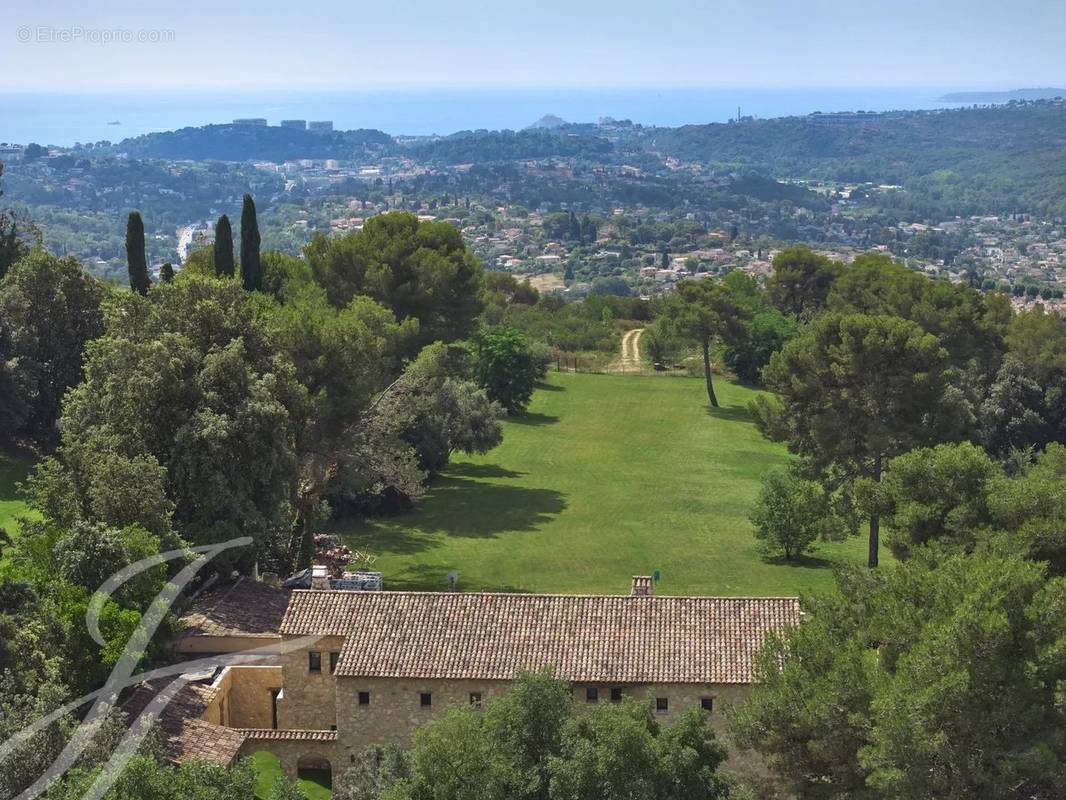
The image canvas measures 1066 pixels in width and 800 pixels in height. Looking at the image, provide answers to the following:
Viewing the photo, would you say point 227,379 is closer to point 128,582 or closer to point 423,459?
point 128,582

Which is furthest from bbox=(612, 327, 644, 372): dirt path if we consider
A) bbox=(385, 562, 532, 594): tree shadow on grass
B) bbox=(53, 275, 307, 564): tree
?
bbox=(53, 275, 307, 564): tree

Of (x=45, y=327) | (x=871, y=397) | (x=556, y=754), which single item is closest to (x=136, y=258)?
(x=45, y=327)

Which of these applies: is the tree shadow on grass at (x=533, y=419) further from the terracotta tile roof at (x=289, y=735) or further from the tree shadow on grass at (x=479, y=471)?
the terracotta tile roof at (x=289, y=735)

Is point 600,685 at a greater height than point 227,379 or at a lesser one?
lesser

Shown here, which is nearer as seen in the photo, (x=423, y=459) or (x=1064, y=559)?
(x=1064, y=559)

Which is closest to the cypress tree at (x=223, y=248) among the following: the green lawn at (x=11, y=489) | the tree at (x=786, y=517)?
the green lawn at (x=11, y=489)

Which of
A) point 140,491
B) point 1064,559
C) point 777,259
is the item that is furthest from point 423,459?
point 777,259

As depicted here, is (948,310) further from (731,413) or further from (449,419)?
(449,419)

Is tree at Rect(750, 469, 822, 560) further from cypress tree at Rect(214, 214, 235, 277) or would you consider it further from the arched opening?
cypress tree at Rect(214, 214, 235, 277)
